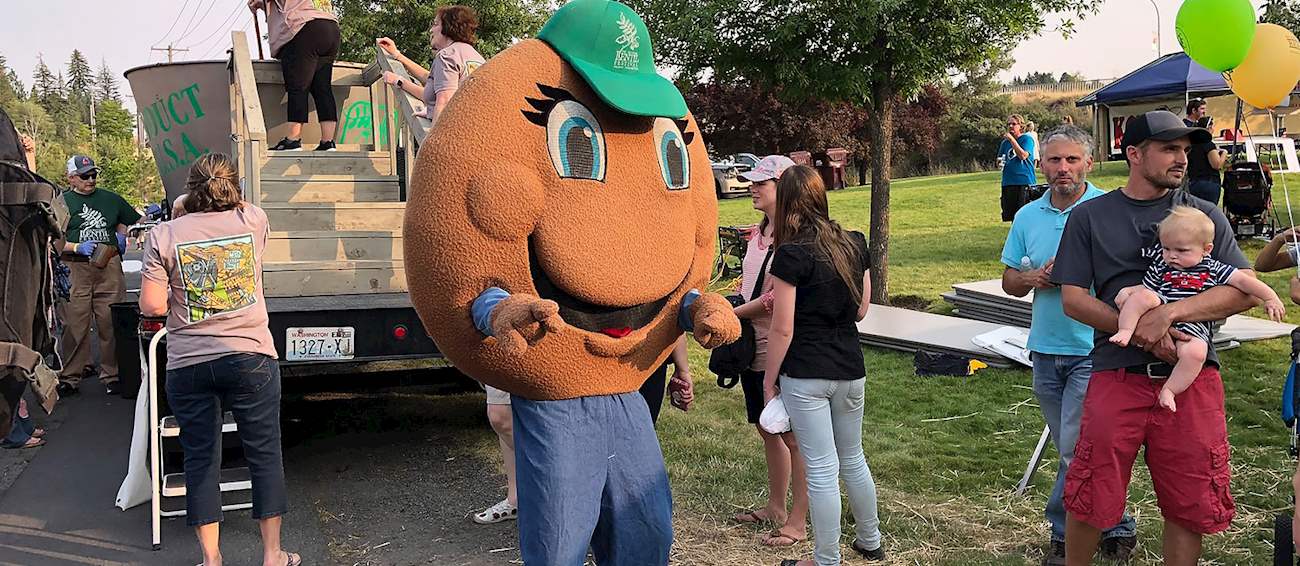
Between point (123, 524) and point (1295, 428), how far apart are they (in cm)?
527

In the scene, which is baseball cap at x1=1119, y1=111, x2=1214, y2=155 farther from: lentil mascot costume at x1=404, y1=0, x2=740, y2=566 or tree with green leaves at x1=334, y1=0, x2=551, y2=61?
tree with green leaves at x1=334, y1=0, x2=551, y2=61

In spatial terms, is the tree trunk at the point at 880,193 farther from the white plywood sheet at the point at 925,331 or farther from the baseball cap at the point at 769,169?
the baseball cap at the point at 769,169

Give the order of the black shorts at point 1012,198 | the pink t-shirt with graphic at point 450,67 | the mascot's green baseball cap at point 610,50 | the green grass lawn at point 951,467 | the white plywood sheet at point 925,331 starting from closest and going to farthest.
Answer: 1. the mascot's green baseball cap at point 610,50
2. the green grass lawn at point 951,467
3. the pink t-shirt with graphic at point 450,67
4. the white plywood sheet at point 925,331
5. the black shorts at point 1012,198

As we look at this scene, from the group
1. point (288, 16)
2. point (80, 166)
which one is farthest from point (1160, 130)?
point (80, 166)

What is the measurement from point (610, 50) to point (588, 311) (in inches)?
31.6

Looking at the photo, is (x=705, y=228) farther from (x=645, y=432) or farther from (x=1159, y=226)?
(x=1159, y=226)

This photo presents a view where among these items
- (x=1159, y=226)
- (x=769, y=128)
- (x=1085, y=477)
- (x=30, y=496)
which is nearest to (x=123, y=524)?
(x=30, y=496)

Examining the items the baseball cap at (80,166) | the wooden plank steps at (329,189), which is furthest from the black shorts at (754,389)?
the baseball cap at (80,166)

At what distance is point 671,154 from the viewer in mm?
3453

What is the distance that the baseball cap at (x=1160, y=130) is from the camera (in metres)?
3.60

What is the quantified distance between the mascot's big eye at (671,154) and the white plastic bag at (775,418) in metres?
Answer: 1.19

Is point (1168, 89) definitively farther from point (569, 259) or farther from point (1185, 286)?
point (569, 259)

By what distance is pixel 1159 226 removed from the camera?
359 cm

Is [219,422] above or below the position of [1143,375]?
below
